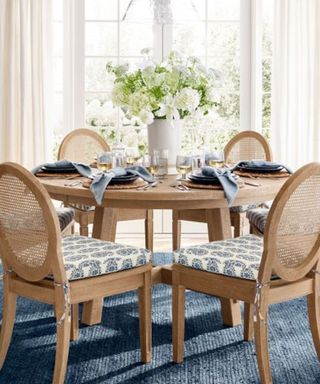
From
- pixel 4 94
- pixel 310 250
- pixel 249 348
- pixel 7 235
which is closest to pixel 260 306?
pixel 310 250

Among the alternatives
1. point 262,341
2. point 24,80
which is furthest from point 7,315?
point 24,80

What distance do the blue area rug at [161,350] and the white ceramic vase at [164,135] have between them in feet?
2.95

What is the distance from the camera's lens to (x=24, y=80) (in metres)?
5.51

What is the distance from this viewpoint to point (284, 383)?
9.56ft

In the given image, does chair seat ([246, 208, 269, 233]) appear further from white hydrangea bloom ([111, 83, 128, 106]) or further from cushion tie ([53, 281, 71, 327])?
cushion tie ([53, 281, 71, 327])

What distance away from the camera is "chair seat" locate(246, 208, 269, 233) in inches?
149

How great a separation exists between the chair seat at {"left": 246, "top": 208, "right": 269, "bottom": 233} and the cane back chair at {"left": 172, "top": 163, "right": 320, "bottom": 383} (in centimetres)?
66

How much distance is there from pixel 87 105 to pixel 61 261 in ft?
10.7

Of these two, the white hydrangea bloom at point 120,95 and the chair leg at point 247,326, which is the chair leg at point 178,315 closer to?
the chair leg at point 247,326

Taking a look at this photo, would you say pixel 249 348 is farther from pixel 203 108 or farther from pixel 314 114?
pixel 314 114

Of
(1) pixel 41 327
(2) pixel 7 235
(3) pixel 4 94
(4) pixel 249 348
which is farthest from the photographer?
(3) pixel 4 94

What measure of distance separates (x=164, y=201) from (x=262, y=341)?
716mm

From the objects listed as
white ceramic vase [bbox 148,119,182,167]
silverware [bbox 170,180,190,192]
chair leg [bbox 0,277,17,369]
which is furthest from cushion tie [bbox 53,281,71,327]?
white ceramic vase [bbox 148,119,182,167]

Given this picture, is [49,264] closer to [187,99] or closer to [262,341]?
[262,341]
